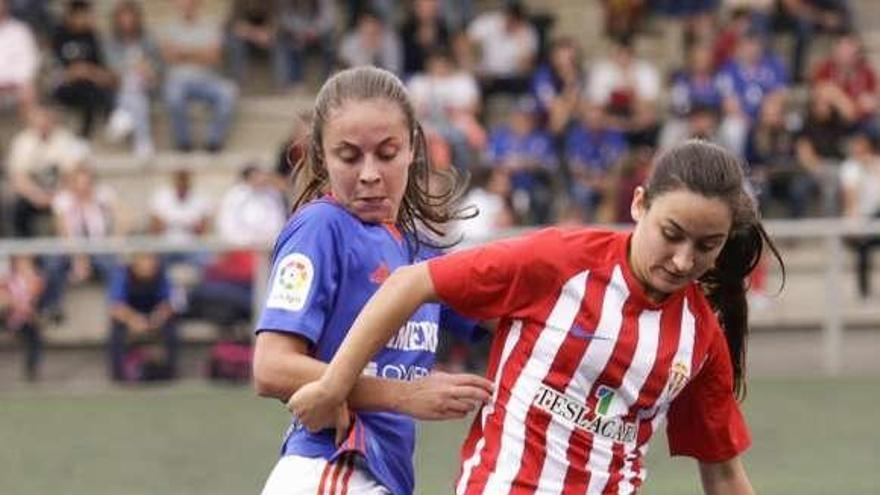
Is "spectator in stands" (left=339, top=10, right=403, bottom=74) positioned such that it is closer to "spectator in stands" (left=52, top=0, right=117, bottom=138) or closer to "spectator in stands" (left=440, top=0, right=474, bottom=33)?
"spectator in stands" (left=440, top=0, right=474, bottom=33)

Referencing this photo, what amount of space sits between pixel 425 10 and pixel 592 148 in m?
2.03

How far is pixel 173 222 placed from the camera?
14.4m

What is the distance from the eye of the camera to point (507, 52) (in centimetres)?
1695

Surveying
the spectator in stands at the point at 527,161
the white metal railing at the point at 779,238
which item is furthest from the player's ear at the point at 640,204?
the spectator in stands at the point at 527,161

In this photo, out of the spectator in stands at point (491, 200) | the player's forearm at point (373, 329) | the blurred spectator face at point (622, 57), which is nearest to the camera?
the player's forearm at point (373, 329)

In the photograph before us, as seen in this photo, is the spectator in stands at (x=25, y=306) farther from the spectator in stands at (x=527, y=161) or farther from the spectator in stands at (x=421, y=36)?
the spectator in stands at (x=421, y=36)

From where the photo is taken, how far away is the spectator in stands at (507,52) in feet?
55.1

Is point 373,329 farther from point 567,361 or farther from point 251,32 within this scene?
point 251,32

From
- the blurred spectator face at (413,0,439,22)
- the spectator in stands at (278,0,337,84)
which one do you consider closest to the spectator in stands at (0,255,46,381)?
the spectator in stands at (278,0,337,84)

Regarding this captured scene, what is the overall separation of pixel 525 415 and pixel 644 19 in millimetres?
14088

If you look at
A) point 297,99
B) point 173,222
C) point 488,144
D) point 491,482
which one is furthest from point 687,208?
point 297,99

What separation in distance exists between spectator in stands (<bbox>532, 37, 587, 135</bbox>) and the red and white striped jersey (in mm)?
11604

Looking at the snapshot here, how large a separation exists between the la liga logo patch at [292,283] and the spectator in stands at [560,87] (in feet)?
38.3

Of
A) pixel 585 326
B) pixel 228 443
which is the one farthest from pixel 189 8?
pixel 585 326
